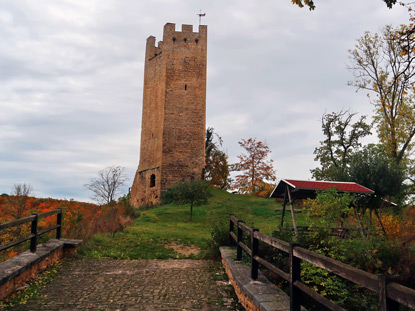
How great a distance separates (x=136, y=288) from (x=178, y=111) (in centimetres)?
2501

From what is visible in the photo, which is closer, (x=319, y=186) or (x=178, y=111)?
(x=319, y=186)

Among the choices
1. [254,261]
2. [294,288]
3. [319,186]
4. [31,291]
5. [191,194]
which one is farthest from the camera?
[191,194]

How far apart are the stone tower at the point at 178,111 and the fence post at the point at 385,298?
1093 inches

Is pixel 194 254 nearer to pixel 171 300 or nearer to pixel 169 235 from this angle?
pixel 169 235

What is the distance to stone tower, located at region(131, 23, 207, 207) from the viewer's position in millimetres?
30156

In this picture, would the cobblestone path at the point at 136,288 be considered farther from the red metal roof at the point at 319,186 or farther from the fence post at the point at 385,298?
the red metal roof at the point at 319,186

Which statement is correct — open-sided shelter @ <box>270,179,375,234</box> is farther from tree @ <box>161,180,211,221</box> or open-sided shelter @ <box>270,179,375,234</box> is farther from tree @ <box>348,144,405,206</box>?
tree @ <box>161,180,211,221</box>

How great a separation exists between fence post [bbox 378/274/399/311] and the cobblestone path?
10.2 feet

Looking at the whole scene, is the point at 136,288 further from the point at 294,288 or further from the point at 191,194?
the point at 191,194

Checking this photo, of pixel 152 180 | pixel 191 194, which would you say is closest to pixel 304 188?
pixel 191 194

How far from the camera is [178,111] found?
30.4 meters

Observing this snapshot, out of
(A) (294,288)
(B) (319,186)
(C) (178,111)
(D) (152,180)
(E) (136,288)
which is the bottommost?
(E) (136,288)

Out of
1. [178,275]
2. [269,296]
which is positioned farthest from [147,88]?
[269,296]

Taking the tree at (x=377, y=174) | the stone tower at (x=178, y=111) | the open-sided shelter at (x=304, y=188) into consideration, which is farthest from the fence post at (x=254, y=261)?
the stone tower at (x=178, y=111)
